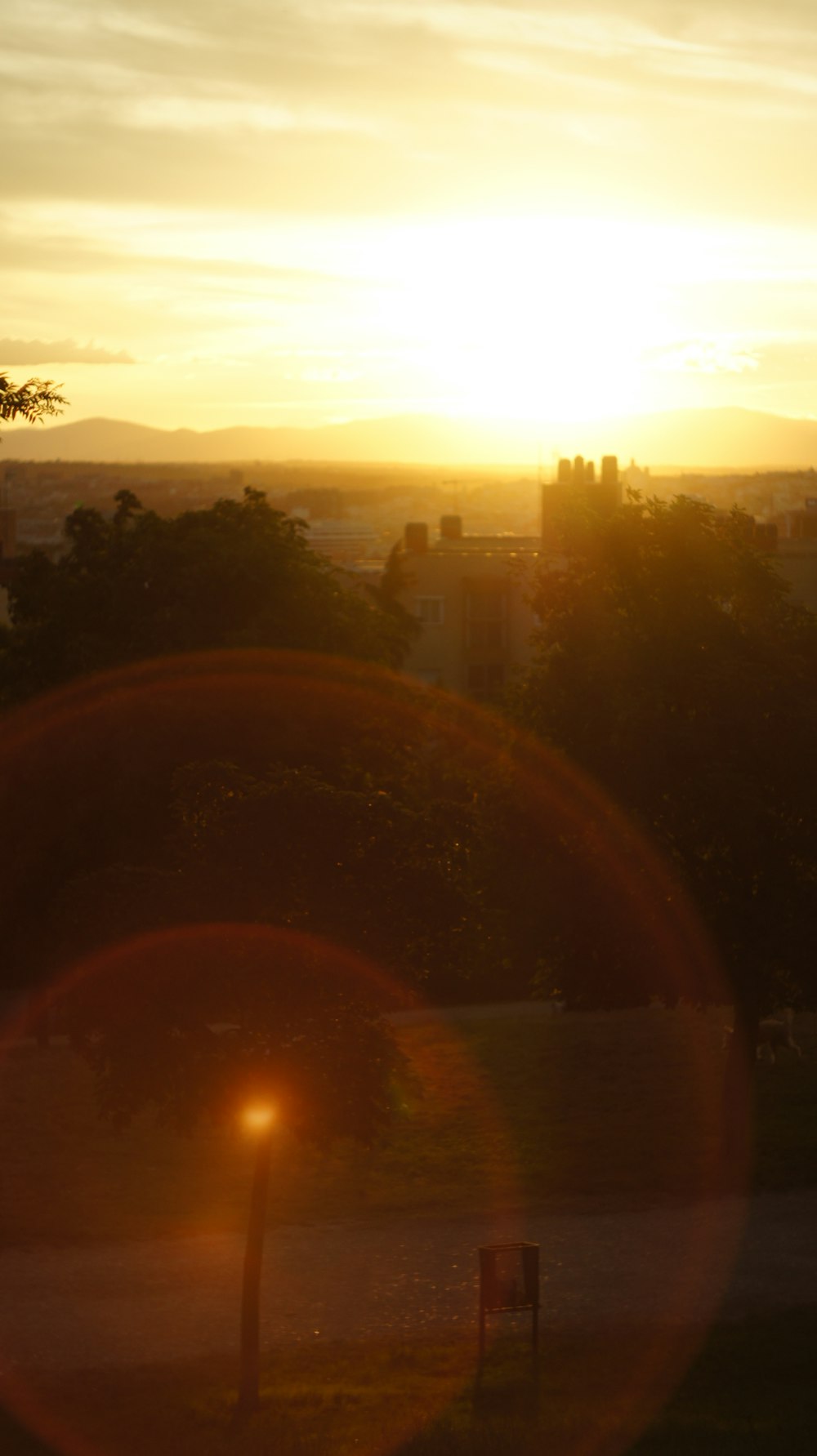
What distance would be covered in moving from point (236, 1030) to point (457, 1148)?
9388 mm

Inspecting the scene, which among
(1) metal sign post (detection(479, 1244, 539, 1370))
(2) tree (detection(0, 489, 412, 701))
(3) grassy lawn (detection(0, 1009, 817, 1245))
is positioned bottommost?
(3) grassy lawn (detection(0, 1009, 817, 1245))

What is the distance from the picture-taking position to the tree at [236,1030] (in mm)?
12359

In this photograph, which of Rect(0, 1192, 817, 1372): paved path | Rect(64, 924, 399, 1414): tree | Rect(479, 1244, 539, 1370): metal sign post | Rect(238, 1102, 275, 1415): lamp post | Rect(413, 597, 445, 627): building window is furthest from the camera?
Rect(413, 597, 445, 627): building window

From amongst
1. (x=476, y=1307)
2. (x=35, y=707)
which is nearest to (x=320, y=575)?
(x=35, y=707)

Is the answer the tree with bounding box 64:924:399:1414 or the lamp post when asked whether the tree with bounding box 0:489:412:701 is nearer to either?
the lamp post

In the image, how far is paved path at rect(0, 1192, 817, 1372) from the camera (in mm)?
15008

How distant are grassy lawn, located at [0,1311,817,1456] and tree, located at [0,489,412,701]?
10.6m

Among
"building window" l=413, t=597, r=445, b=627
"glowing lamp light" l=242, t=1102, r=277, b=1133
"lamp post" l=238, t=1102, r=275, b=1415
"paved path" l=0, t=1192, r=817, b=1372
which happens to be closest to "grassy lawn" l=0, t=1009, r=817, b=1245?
"paved path" l=0, t=1192, r=817, b=1372

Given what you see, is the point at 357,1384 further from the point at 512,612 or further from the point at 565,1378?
the point at 512,612

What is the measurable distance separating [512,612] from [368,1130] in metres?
53.9

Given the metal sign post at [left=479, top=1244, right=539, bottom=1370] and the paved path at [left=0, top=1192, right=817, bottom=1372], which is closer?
the metal sign post at [left=479, top=1244, right=539, bottom=1370]

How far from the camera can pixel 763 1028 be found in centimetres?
2522

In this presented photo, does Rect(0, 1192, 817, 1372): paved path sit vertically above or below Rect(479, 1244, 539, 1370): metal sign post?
below

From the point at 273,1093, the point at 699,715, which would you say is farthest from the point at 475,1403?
the point at 699,715
